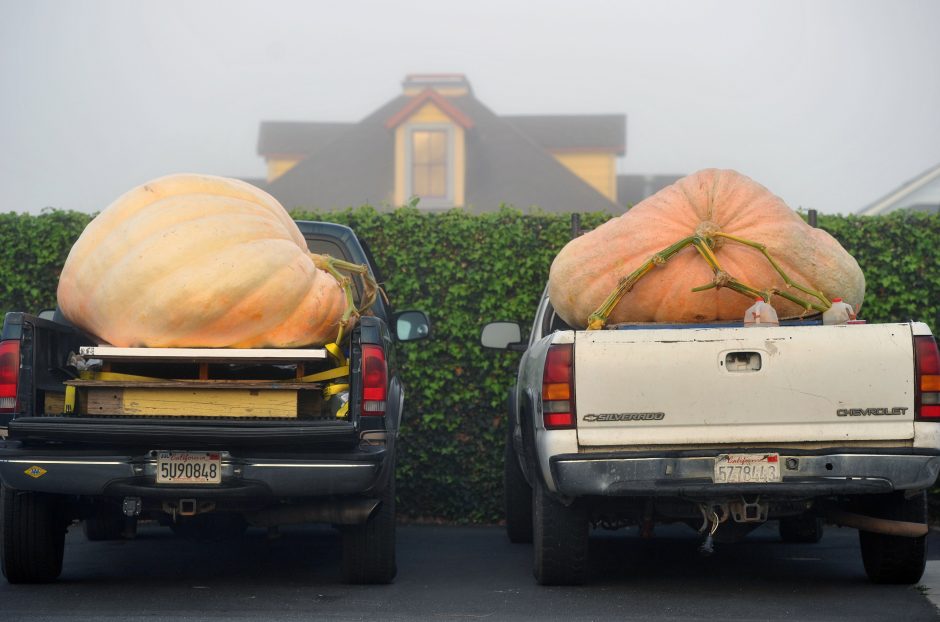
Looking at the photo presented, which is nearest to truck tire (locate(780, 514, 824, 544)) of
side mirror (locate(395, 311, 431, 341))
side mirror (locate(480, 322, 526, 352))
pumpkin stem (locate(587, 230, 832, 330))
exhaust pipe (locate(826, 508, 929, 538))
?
side mirror (locate(480, 322, 526, 352))

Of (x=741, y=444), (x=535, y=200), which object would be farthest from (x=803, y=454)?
(x=535, y=200)

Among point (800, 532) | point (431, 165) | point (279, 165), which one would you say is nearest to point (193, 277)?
point (800, 532)

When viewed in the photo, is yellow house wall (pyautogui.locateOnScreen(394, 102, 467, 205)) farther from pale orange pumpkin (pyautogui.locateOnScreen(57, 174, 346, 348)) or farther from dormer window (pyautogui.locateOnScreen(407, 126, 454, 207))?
pale orange pumpkin (pyautogui.locateOnScreen(57, 174, 346, 348))

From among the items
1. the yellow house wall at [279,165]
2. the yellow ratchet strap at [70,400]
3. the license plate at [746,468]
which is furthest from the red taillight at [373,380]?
the yellow house wall at [279,165]

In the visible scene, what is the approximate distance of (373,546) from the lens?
7.19m

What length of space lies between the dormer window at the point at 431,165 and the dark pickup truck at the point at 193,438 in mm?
26780

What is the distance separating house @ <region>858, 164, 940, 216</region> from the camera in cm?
3725

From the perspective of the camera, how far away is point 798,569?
8148 mm

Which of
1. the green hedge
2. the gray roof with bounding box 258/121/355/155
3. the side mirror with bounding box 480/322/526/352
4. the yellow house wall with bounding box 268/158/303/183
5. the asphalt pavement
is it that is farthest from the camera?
the gray roof with bounding box 258/121/355/155

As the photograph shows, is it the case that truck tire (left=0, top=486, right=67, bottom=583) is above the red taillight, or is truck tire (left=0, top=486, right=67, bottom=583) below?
below

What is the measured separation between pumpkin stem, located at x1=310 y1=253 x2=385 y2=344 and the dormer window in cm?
2586

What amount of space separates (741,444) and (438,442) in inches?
194

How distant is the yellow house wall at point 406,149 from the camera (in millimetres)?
34188

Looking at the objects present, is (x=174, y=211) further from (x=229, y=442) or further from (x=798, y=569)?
(x=798, y=569)
